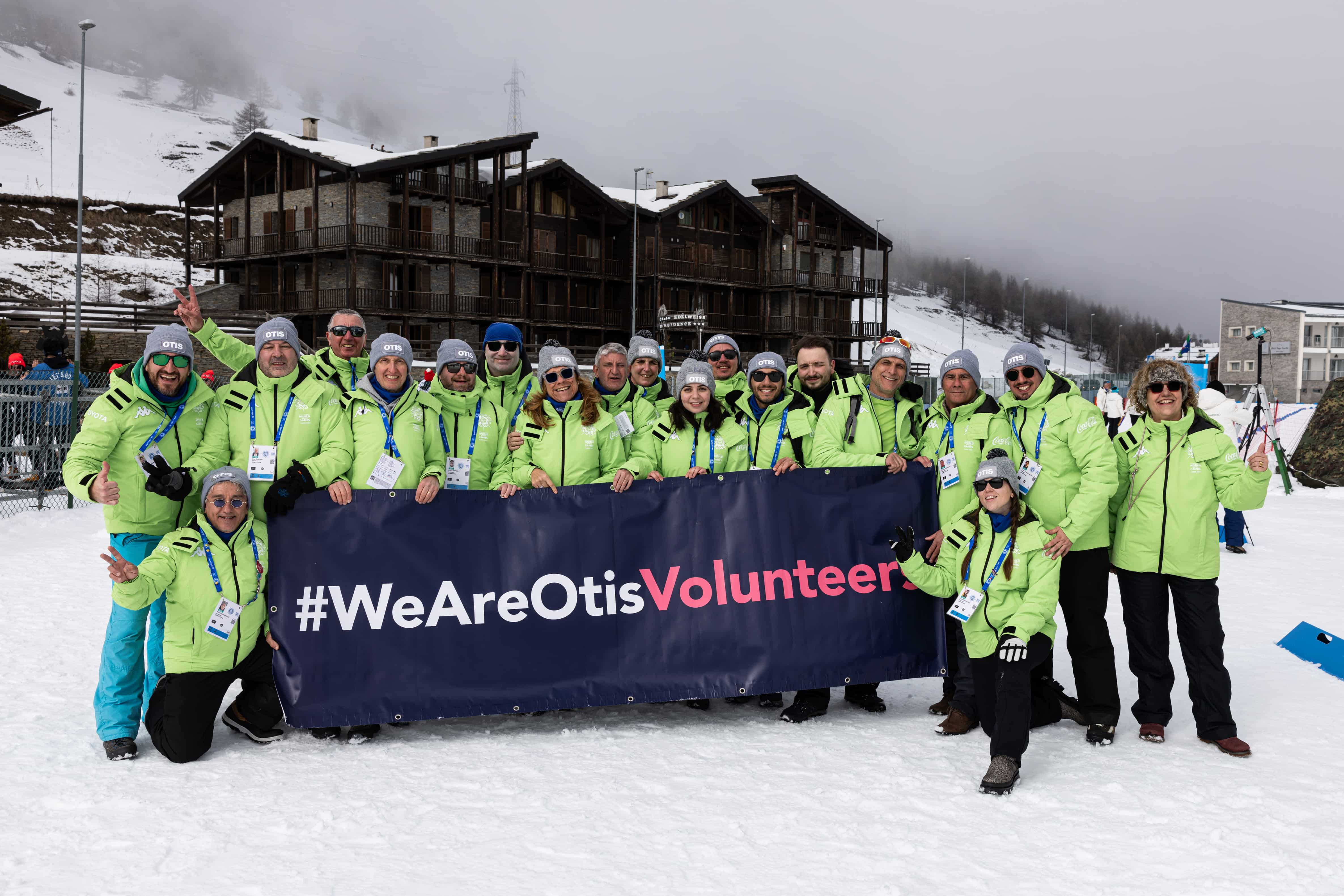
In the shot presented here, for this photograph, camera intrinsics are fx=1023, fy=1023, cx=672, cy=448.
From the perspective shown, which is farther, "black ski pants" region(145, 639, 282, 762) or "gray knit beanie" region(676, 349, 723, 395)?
"gray knit beanie" region(676, 349, 723, 395)

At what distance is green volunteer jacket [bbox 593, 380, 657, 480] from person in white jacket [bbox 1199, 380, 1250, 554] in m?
6.47

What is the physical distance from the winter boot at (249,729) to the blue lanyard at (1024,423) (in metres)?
3.79

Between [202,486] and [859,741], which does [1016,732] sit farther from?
[202,486]

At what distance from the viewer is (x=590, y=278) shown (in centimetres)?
4478

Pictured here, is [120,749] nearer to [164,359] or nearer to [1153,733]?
[164,359]

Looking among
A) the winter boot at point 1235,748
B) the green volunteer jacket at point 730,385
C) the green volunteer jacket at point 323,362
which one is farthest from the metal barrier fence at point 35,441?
the winter boot at point 1235,748

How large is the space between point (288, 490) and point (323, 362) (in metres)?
1.02

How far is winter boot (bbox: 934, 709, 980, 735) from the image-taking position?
495cm

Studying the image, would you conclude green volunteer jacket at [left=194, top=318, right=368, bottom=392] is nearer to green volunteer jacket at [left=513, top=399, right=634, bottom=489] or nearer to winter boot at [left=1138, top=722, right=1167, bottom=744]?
green volunteer jacket at [left=513, top=399, right=634, bottom=489]

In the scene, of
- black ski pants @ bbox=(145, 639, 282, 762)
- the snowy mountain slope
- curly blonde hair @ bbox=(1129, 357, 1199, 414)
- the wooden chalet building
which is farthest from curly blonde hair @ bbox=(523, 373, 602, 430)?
the snowy mountain slope

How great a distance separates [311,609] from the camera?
4.76m

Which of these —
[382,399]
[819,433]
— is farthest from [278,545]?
[819,433]

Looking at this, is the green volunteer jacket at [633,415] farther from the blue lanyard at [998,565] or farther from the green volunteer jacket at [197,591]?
the green volunteer jacket at [197,591]

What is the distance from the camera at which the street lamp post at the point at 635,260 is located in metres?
40.1
